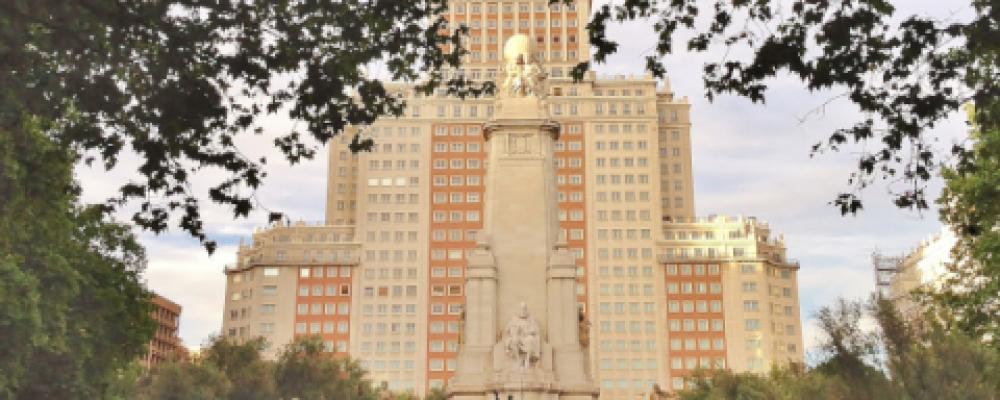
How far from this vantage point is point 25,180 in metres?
22.7

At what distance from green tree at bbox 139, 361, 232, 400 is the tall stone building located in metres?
68.5

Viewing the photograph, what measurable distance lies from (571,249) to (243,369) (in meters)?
69.1

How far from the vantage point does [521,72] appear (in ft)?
163

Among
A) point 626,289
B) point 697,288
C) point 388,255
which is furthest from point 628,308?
point 388,255

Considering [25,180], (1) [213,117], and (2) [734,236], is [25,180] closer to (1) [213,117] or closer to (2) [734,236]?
(1) [213,117]

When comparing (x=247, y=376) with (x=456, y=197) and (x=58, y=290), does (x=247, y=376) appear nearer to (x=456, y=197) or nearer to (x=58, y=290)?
(x=58, y=290)

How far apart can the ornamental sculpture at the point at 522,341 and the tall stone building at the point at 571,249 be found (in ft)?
261

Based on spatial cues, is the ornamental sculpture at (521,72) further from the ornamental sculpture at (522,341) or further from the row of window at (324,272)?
the row of window at (324,272)

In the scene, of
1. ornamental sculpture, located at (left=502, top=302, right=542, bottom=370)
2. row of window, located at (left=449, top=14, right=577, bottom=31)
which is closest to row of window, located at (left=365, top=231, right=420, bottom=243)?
row of window, located at (left=449, top=14, right=577, bottom=31)

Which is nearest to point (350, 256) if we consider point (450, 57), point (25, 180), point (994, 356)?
point (994, 356)

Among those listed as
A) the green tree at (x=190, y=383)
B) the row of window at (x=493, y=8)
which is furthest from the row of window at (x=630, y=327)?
the green tree at (x=190, y=383)

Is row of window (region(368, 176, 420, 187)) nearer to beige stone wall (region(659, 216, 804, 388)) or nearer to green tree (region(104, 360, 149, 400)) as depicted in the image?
beige stone wall (region(659, 216, 804, 388))

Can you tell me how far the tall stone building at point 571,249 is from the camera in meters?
124

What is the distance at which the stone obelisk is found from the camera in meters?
42.7
